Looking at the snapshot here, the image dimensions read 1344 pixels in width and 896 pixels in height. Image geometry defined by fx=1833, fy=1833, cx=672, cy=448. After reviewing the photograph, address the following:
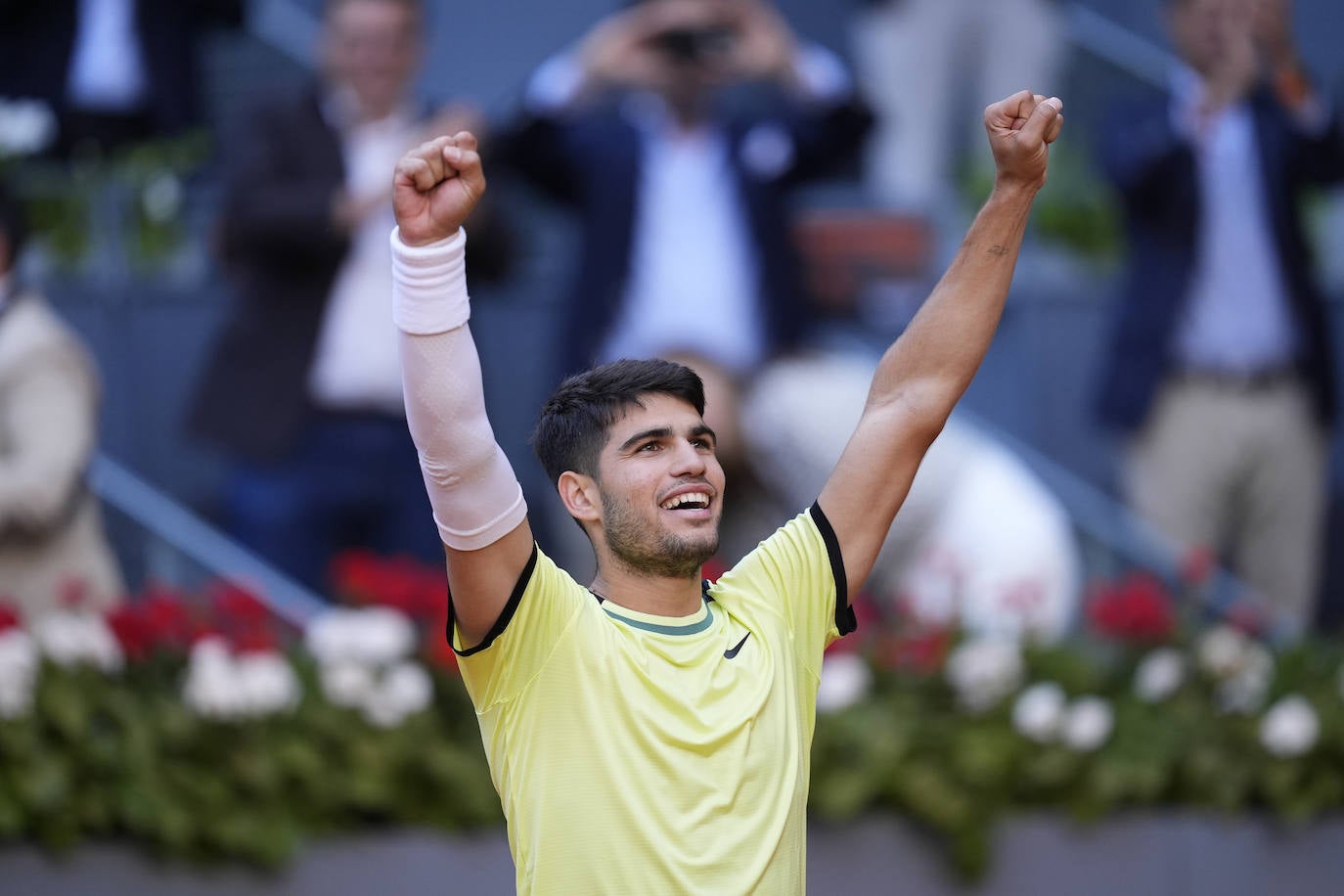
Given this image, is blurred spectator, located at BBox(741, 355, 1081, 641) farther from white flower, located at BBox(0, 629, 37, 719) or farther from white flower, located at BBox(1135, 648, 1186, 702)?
white flower, located at BBox(0, 629, 37, 719)

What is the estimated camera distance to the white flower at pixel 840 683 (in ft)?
18.0

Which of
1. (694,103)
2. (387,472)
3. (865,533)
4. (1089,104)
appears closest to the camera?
Answer: (865,533)

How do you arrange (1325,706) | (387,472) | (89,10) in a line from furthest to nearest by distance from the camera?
(89,10) < (387,472) < (1325,706)

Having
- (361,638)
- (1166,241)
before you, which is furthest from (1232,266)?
(361,638)

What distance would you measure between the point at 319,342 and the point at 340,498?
0.57 metres

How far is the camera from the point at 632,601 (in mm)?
2943

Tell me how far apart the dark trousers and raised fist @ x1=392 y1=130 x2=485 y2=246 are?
3.91m

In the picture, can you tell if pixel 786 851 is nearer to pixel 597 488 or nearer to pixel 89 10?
pixel 597 488

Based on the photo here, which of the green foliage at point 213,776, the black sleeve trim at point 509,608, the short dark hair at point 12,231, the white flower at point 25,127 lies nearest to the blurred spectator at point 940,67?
the white flower at point 25,127

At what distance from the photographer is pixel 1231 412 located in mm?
7090

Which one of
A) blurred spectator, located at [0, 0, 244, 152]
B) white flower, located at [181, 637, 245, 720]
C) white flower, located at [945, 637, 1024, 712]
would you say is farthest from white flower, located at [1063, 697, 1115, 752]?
blurred spectator, located at [0, 0, 244, 152]

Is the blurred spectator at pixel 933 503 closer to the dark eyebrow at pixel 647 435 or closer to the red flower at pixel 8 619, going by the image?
the red flower at pixel 8 619

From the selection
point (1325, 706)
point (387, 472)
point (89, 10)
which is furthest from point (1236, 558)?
point (89, 10)

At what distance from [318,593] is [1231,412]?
3.53 m
